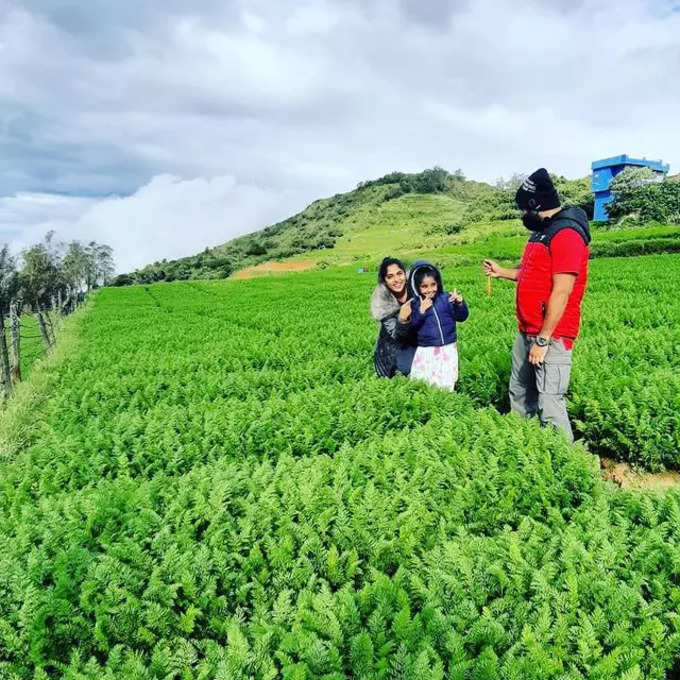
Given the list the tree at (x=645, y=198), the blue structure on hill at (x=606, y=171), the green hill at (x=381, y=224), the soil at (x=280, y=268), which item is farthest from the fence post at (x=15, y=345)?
the blue structure on hill at (x=606, y=171)

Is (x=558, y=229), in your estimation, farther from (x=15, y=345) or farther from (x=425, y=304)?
(x=15, y=345)

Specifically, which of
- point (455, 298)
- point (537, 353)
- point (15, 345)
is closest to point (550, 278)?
point (537, 353)

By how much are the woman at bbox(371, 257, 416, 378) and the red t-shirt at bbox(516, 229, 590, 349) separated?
119 cm

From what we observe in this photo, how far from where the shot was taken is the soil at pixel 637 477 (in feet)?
17.1

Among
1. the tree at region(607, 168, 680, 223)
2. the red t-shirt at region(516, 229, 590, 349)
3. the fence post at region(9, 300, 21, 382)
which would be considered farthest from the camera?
the tree at region(607, 168, 680, 223)

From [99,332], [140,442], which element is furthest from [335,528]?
[99,332]

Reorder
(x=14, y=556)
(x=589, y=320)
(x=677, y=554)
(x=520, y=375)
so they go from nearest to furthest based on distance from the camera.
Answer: (x=677, y=554) < (x=14, y=556) < (x=520, y=375) < (x=589, y=320)

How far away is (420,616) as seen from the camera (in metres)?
2.32

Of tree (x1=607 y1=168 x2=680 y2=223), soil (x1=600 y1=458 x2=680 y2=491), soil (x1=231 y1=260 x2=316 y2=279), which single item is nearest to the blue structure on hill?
tree (x1=607 y1=168 x2=680 y2=223)

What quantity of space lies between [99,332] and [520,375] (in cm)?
1414

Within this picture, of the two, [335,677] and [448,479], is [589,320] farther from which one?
[335,677]

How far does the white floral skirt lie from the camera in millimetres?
5879

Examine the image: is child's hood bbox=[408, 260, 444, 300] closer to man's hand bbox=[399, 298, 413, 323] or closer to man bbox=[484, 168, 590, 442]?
man's hand bbox=[399, 298, 413, 323]

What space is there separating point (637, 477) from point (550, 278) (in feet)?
8.07
